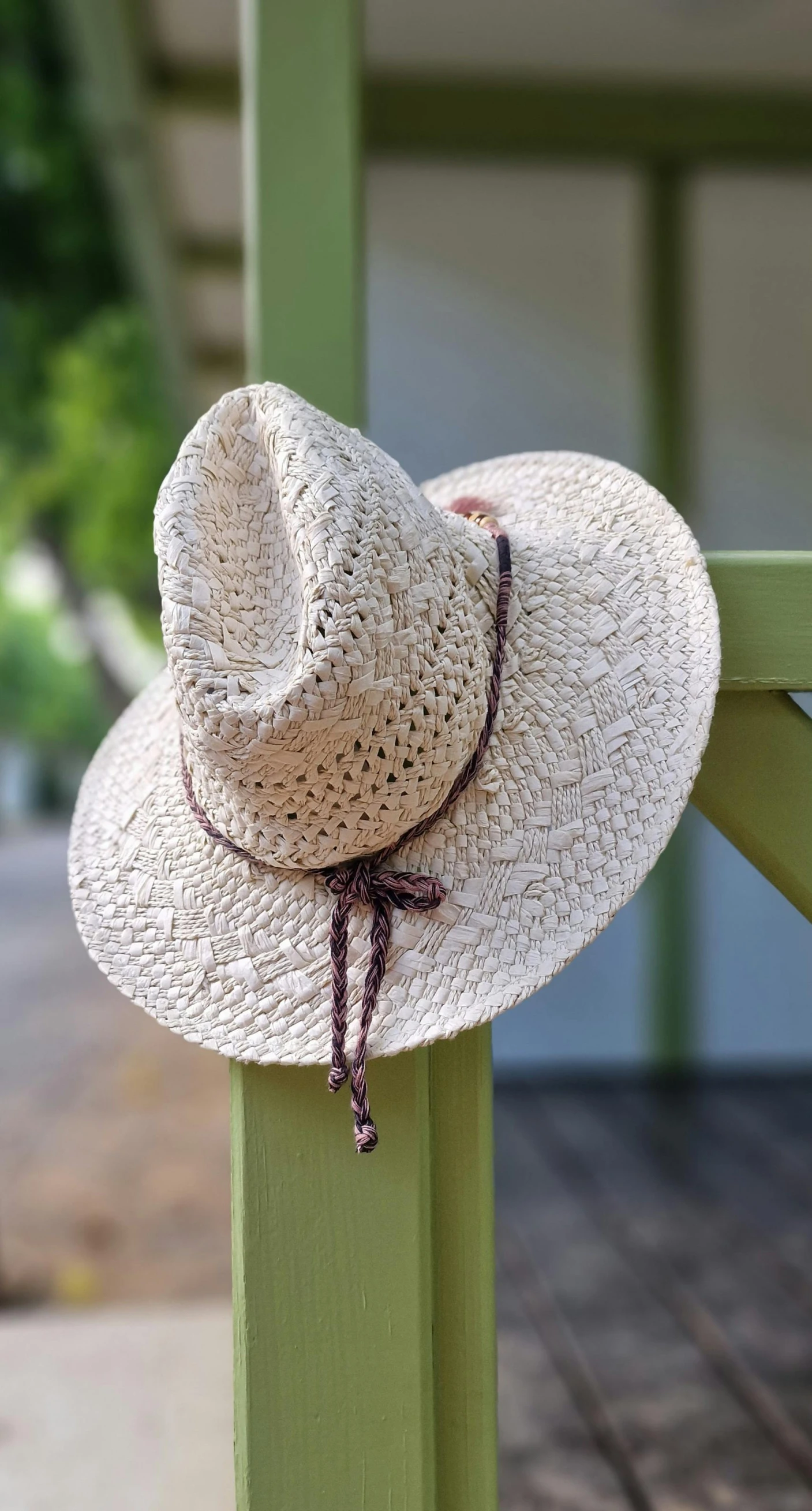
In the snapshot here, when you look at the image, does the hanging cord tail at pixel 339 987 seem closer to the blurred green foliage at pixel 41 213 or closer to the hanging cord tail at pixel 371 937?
the hanging cord tail at pixel 371 937

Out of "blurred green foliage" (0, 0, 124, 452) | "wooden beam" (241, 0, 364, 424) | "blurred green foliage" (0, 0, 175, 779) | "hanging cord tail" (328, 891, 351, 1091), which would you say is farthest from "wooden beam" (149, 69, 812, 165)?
"hanging cord tail" (328, 891, 351, 1091)

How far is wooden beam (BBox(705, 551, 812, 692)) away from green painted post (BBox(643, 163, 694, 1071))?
216 cm

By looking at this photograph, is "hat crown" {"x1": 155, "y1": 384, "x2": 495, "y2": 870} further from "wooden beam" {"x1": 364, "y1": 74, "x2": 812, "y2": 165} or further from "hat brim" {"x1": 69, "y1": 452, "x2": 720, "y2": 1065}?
"wooden beam" {"x1": 364, "y1": 74, "x2": 812, "y2": 165}

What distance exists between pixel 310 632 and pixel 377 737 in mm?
69

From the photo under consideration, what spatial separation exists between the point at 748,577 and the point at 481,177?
2.43m

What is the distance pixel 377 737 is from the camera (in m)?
0.65

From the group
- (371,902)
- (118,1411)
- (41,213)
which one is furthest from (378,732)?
(41,213)

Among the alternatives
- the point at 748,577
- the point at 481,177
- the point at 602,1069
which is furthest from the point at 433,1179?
the point at 481,177

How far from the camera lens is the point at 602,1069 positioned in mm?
3045

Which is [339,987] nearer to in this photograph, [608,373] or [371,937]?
[371,937]

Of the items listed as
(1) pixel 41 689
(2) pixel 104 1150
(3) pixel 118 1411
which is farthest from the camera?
(1) pixel 41 689

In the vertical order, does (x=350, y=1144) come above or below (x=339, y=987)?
below

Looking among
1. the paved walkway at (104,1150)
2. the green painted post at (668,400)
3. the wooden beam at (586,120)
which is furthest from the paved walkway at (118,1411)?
the wooden beam at (586,120)

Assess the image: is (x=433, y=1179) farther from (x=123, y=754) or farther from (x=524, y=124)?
(x=524, y=124)
